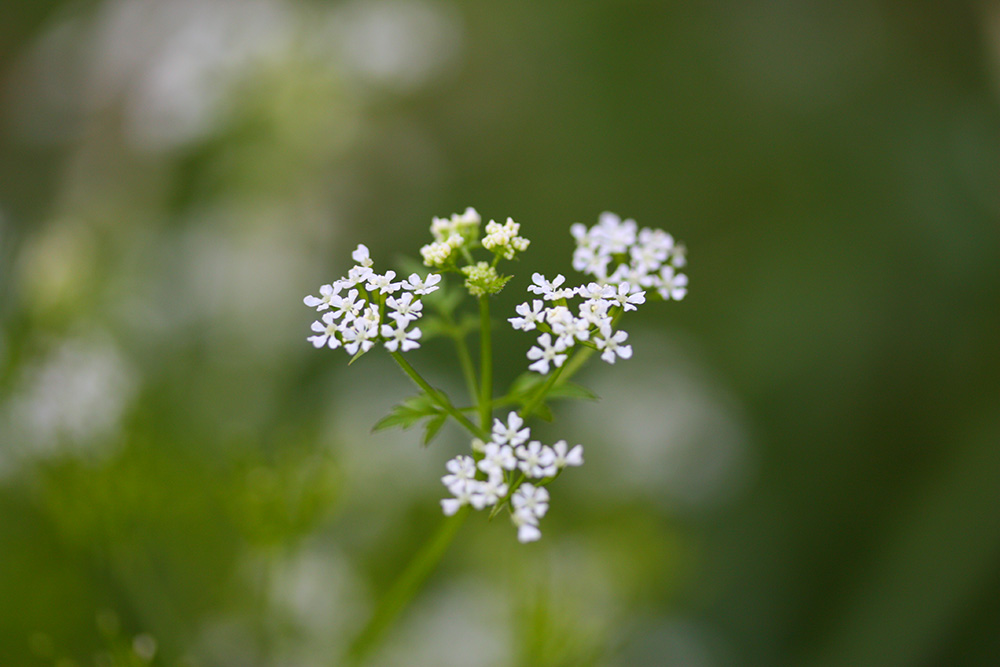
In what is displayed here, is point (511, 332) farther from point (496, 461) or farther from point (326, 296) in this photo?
point (496, 461)

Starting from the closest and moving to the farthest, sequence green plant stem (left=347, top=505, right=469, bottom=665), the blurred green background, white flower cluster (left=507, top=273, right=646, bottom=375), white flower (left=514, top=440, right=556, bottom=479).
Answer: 1. white flower (left=514, top=440, right=556, bottom=479)
2. white flower cluster (left=507, top=273, right=646, bottom=375)
3. green plant stem (left=347, top=505, right=469, bottom=665)
4. the blurred green background

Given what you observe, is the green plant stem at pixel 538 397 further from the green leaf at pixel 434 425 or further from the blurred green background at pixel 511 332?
the blurred green background at pixel 511 332

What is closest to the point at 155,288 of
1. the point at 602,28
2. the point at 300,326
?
the point at 300,326

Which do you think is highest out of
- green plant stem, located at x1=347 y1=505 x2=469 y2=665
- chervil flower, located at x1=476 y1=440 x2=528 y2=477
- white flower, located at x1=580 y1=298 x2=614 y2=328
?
white flower, located at x1=580 y1=298 x2=614 y2=328

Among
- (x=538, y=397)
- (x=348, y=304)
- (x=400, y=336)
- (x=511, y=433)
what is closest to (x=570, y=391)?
(x=538, y=397)

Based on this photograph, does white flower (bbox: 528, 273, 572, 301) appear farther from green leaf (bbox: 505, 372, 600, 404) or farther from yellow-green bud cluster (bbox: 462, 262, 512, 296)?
green leaf (bbox: 505, 372, 600, 404)

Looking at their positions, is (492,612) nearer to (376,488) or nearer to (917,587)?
(376,488)

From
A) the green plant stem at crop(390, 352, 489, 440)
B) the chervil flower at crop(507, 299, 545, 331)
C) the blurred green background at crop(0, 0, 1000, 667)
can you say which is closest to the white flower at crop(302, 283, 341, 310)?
the green plant stem at crop(390, 352, 489, 440)
